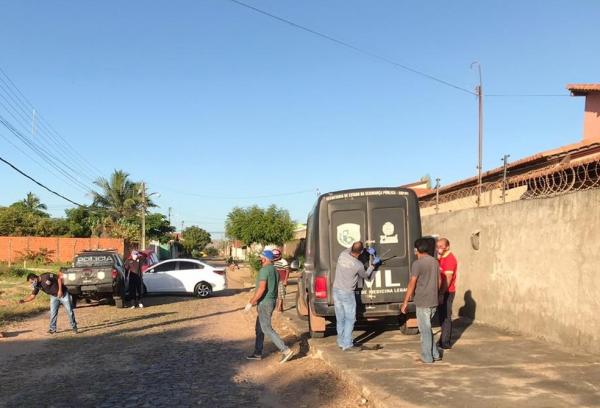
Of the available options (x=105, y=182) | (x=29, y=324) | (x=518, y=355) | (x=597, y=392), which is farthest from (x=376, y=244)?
(x=105, y=182)

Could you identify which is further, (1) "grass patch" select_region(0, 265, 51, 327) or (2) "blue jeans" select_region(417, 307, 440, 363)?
(1) "grass patch" select_region(0, 265, 51, 327)

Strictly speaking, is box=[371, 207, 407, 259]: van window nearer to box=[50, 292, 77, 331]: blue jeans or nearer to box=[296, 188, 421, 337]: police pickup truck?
box=[296, 188, 421, 337]: police pickup truck

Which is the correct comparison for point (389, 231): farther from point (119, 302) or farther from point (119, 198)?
point (119, 198)

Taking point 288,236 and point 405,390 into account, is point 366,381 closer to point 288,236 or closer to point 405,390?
point 405,390

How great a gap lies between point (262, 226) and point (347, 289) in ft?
104

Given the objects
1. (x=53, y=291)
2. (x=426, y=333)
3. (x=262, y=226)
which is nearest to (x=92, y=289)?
(x=53, y=291)

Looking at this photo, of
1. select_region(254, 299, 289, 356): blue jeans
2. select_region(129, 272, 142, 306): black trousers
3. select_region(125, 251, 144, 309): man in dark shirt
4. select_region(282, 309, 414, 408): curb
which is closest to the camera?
select_region(282, 309, 414, 408): curb

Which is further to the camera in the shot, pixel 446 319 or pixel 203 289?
pixel 203 289

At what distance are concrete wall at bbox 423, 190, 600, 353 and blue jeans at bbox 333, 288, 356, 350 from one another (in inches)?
117

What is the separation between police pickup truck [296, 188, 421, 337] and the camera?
30.3 feet

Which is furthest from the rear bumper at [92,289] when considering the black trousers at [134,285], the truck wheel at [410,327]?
the truck wheel at [410,327]

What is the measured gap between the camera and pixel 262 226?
132 ft

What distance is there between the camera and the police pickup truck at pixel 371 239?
924 cm

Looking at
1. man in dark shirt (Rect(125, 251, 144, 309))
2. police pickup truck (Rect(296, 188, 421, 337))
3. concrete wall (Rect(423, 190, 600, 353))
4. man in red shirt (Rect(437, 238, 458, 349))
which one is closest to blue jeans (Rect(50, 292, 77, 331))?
man in dark shirt (Rect(125, 251, 144, 309))
